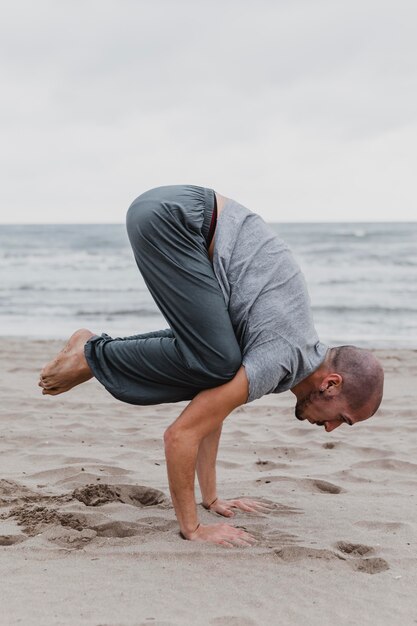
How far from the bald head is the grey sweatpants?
432 millimetres

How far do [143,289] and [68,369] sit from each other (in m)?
15.1

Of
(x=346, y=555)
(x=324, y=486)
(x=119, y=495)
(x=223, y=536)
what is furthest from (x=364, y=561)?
(x=119, y=495)

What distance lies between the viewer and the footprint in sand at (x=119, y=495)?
385cm

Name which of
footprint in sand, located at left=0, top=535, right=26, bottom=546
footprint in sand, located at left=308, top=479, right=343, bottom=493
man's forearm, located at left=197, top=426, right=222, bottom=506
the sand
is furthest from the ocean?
footprint in sand, located at left=0, top=535, right=26, bottom=546

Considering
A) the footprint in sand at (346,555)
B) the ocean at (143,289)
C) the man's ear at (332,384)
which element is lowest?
the ocean at (143,289)

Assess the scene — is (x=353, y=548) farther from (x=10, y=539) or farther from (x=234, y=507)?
(x=10, y=539)

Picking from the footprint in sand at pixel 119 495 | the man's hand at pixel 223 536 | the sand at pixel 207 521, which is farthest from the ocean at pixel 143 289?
the man's hand at pixel 223 536

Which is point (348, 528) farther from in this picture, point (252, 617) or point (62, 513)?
point (62, 513)

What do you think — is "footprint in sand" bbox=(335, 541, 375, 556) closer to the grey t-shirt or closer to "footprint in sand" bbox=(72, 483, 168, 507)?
the grey t-shirt

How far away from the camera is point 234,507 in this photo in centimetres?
377

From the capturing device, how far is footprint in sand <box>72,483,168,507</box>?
12.6 ft

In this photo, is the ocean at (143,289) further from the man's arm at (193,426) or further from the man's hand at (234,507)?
the man's arm at (193,426)

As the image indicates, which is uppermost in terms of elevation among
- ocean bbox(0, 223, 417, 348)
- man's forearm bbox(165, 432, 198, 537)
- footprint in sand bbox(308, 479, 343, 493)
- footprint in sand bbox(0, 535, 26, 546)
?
man's forearm bbox(165, 432, 198, 537)

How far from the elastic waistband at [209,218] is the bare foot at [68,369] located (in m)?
0.68
